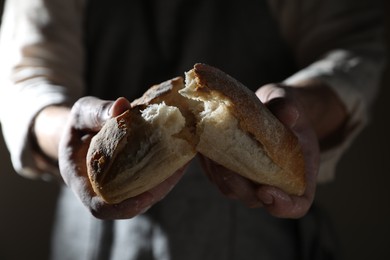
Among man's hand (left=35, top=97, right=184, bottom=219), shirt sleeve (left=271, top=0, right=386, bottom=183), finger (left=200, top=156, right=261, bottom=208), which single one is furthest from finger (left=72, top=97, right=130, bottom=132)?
shirt sleeve (left=271, top=0, right=386, bottom=183)

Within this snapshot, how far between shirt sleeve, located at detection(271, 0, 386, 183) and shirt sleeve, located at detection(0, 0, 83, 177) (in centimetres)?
31

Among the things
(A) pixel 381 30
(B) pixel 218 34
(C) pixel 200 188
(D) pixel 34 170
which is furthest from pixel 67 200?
(A) pixel 381 30

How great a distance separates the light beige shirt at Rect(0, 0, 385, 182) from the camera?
0.71 m

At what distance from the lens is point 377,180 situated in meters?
1.11

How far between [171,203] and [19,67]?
283mm

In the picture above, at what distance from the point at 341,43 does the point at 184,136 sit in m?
0.46

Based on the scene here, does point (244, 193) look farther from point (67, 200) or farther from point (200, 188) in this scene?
point (67, 200)

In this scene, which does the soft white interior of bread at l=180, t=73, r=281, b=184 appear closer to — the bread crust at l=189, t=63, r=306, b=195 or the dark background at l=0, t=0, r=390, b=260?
the bread crust at l=189, t=63, r=306, b=195

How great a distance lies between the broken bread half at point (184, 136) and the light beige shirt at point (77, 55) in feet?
0.81

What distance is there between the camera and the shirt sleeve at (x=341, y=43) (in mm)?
782

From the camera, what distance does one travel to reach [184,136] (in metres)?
0.47

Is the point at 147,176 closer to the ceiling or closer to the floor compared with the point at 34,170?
closer to the ceiling

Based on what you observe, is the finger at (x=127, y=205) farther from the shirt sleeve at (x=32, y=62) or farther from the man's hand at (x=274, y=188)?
the shirt sleeve at (x=32, y=62)

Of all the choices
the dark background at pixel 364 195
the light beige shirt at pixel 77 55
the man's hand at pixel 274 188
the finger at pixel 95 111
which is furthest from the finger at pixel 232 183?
the dark background at pixel 364 195
